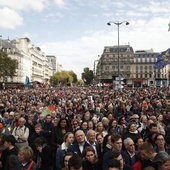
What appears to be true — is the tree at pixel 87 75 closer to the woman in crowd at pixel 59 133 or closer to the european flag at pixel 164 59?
the european flag at pixel 164 59

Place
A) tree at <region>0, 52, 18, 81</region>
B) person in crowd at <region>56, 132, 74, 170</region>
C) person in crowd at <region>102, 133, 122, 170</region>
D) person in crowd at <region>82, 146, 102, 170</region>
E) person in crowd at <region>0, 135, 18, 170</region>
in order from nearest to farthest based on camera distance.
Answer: person in crowd at <region>82, 146, 102, 170</region> → person in crowd at <region>102, 133, 122, 170</region> → person in crowd at <region>0, 135, 18, 170</region> → person in crowd at <region>56, 132, 74, 170</region> → tree at <region>0, 52, 18, 81</region>

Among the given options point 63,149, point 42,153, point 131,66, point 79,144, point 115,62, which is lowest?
point 42,153

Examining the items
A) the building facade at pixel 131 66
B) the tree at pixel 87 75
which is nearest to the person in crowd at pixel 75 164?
the building facade at pixel 131 66

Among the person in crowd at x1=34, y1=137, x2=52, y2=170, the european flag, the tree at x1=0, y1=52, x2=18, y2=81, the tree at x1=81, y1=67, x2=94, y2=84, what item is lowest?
the person in crowd at x1=34, y1=137, x2=52, y2=170

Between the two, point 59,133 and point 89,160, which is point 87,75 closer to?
point 59,133

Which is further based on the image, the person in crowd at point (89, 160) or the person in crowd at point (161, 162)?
the person in crowd at point (89, 160)

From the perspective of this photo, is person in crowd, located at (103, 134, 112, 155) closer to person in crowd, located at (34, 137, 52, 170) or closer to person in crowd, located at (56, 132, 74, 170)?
person in crowd, located at (56, 132, 74, 170)

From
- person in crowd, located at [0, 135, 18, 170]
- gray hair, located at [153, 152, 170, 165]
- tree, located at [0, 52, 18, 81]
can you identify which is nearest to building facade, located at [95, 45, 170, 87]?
tree, located at [0, 52, 18, 81]

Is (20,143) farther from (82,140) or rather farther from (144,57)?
(144,57)

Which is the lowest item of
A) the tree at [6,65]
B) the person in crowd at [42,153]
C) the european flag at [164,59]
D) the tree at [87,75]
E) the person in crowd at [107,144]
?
the person in crowd at [42,153]

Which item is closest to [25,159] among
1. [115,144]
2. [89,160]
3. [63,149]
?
[89,160]

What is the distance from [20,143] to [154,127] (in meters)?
3.57

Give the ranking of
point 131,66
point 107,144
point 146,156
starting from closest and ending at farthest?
point 146,156 < point 107,144 < point 131,66

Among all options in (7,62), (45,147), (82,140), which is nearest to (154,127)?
(82,140)
